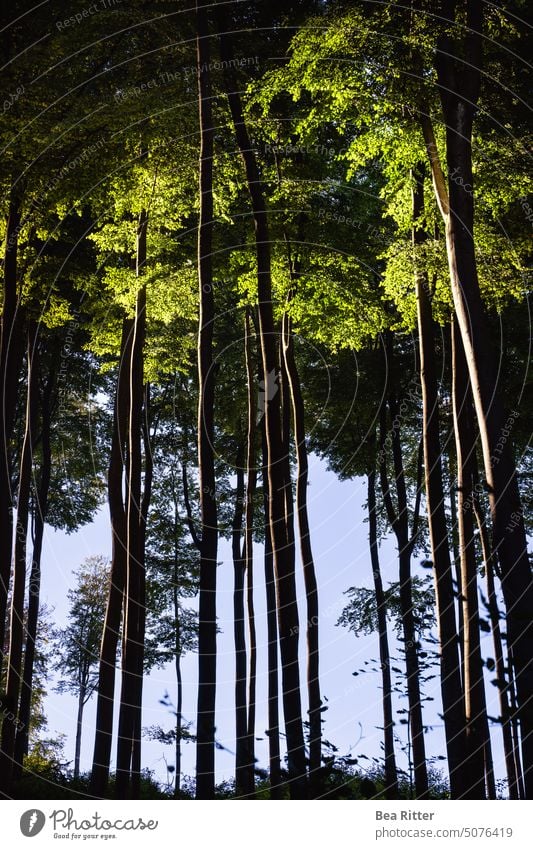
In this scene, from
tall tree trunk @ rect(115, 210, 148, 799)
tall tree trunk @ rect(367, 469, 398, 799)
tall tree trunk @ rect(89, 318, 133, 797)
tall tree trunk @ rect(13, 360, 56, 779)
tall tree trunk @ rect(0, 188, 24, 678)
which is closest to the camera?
tall tree trunk @ rect(0, 188, 24, 678)

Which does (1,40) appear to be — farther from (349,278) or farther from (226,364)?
(226,364)

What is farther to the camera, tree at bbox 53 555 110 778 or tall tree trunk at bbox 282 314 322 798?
tree at bbox 53 555 110 778

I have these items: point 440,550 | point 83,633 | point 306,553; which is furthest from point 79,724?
point 440,550

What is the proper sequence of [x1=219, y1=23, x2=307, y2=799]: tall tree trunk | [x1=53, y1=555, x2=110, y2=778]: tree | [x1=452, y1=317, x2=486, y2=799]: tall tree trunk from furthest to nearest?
1. [x1=53, y1=555, x2=110, y2=778]: tree
2. [x1=219, y1=23, x2=307, y2=799]: tall tree trunk
3. [x1=452, y1=317, x2=486, y2=799]: tall tree trunk

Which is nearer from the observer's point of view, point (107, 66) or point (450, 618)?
point (450, 618)

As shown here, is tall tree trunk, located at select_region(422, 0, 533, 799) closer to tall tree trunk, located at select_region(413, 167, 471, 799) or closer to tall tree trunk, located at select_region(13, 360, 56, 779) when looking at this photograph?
tall tree trunk, located at select_region(413, 167, 471, 799)

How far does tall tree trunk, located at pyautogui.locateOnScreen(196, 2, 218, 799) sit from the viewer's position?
1057 cm

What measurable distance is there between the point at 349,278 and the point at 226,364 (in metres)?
9.42

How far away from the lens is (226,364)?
26.2m

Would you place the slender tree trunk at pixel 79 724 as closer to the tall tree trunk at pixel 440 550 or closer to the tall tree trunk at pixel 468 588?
the tall tree trunk at pixel 440 550

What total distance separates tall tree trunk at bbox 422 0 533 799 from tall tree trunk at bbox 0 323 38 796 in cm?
1059

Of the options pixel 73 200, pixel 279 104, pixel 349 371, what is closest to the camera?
pixel 73 200

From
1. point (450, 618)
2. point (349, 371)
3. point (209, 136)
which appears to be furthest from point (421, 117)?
point (349, 371)

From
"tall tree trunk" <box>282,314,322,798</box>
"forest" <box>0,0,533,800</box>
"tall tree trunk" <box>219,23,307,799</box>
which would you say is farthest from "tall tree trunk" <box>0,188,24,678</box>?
"tall tree trunk" <box>282,314,322,798</box>
